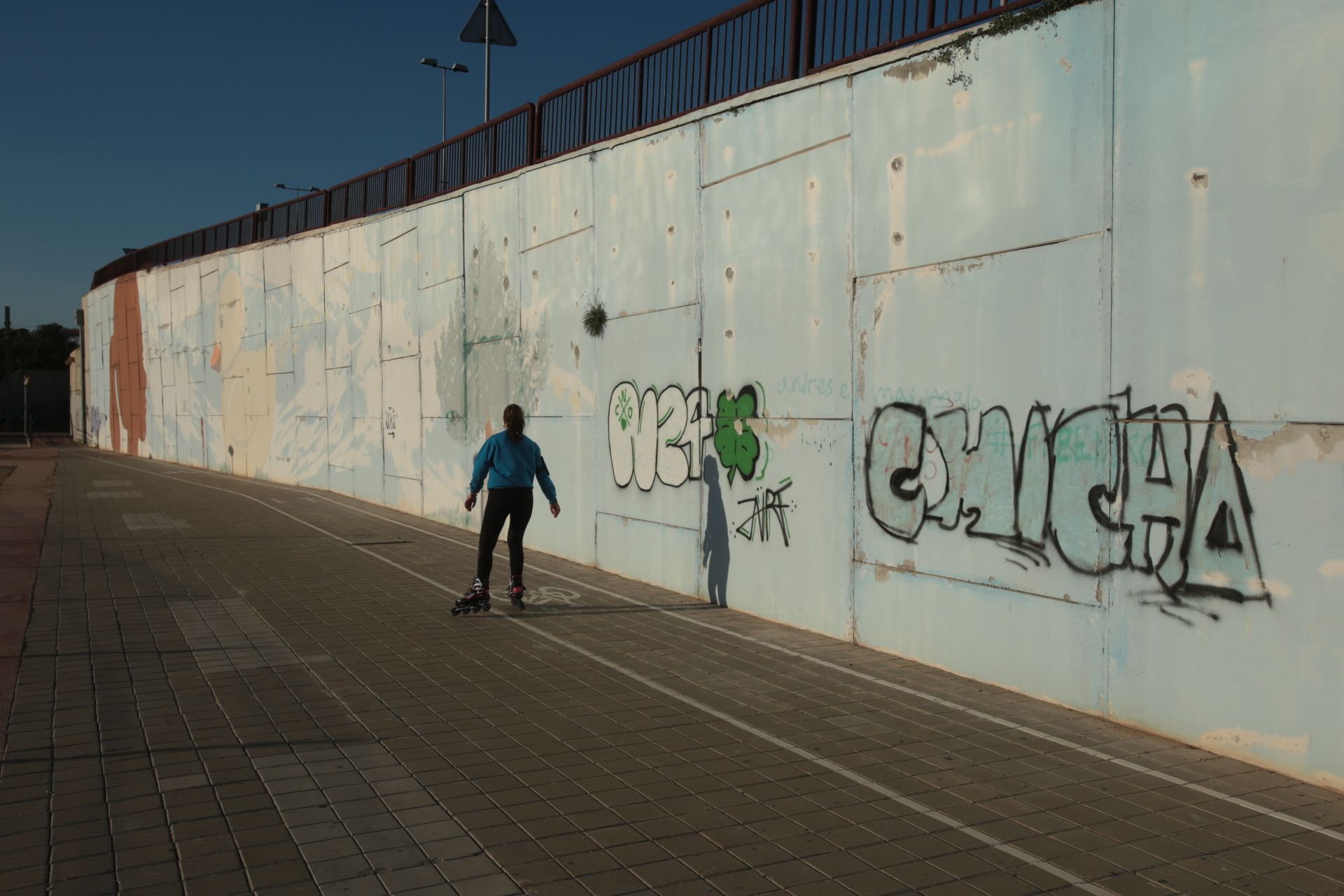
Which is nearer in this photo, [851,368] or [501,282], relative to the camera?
[851,368]

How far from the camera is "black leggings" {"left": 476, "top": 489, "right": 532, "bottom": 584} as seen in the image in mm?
9852

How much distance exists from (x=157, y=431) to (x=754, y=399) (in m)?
30.3

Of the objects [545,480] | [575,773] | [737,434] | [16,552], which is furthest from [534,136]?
[575,773]

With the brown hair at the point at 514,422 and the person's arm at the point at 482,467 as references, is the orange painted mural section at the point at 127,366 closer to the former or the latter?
the person's arm at the point at 482,467

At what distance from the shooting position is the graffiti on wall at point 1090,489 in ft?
19.6

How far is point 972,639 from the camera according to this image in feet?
25.1

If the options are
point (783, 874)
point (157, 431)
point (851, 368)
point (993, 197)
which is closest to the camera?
point (783, 874)

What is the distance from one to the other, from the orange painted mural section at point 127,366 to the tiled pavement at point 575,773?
30.0m

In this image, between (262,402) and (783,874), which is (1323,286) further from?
(262,402)

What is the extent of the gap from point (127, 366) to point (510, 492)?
110 feet

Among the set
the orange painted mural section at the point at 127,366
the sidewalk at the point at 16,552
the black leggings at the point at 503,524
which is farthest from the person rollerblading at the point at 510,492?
the orange painted mural section at the point at 127,366

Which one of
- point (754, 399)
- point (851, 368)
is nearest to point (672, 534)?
point (754, 399)

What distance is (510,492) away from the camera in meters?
10.1

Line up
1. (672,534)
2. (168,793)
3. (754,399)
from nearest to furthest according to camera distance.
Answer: (168,793)
(754,399)
(672,534)
